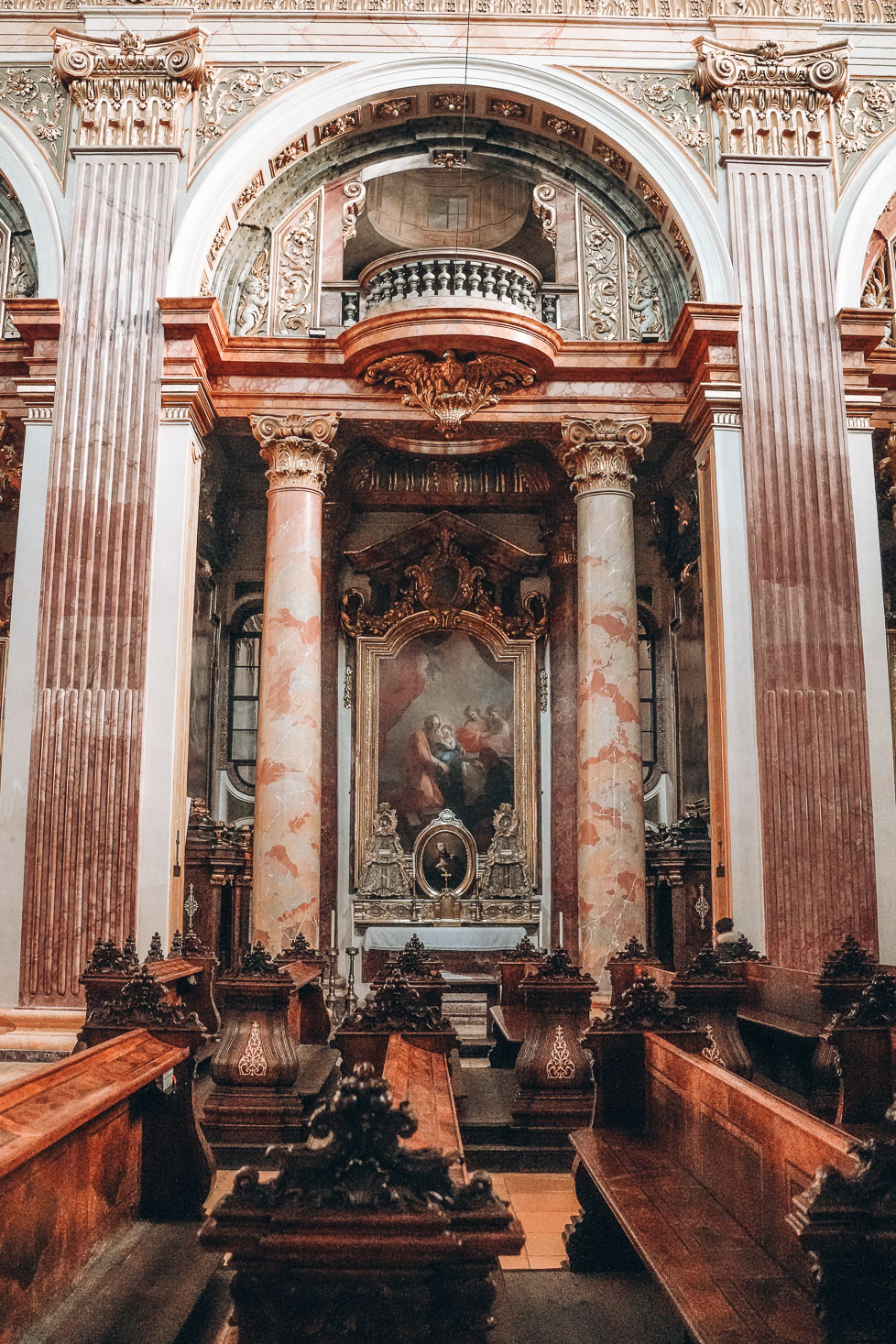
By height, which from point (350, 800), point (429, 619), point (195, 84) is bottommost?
point (350, 800)

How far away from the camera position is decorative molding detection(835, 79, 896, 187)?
1206 cm

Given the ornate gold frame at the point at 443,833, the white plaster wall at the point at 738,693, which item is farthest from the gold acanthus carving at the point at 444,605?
the white plaster wall at the point at 738,693

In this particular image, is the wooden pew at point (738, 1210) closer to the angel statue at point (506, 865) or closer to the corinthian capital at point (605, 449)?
the corinthian capital at point (605, 449)

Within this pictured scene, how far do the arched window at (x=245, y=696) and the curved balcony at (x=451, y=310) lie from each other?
4.34 metres

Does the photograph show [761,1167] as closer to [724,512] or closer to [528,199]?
[724,512]

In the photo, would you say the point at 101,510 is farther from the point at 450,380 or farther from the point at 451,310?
the point at 451,310

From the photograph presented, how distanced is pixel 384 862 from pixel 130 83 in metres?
8.27

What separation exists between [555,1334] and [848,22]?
12.4m

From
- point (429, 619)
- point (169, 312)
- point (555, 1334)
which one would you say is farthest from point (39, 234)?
point (555, 1334)

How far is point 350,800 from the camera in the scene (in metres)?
14.5

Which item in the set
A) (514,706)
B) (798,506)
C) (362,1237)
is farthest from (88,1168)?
(514,706)

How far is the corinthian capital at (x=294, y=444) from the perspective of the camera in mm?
11805

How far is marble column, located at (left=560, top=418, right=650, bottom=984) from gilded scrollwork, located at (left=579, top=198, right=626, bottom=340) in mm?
1149

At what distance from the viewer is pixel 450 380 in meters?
11.8
